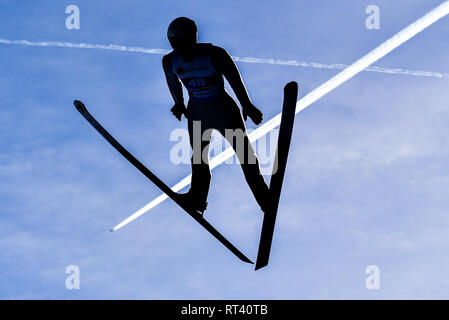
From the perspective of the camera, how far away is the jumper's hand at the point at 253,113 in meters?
8.92

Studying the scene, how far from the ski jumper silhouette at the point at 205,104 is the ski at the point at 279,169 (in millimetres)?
168

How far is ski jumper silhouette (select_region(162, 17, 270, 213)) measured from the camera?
28.8ft

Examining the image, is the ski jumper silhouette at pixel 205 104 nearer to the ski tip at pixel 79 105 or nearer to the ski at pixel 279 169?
the ski at pixel 279 169

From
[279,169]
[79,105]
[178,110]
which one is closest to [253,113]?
[279,169]

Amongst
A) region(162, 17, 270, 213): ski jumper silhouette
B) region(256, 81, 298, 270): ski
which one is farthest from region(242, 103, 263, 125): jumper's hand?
region(256, 81, 298, 270): ski

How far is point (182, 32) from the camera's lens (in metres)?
8.60

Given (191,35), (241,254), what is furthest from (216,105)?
(241,254)

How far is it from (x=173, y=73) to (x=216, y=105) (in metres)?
0.72

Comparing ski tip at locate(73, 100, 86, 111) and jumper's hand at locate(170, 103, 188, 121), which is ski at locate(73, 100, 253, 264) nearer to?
ski tip at locate(73, 100, 86, 111)

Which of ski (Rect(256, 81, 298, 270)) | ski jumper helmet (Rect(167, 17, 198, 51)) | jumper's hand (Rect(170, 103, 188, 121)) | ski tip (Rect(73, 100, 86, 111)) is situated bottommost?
ski (Rect(256, 81, 298, 270))

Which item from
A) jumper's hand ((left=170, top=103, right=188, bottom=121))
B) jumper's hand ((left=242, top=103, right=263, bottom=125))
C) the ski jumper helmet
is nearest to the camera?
the ski jumper helmet

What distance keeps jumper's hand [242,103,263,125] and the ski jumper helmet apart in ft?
3.59

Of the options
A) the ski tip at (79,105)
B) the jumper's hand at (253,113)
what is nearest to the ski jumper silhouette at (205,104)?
the jumper's hand at (253,113)
